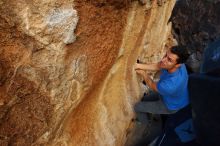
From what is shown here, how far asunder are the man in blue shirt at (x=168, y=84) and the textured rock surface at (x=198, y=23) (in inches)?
48.0

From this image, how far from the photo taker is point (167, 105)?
3.88 m

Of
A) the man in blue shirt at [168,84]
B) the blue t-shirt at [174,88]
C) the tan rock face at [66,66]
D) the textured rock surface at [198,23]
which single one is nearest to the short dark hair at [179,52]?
the man in blue shirt at [168,84]

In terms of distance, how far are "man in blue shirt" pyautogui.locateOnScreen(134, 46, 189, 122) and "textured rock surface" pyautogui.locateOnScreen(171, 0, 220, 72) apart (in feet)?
4.00

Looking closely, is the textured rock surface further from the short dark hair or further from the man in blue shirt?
the short dark hair

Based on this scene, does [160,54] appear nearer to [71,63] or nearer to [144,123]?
[144,123]

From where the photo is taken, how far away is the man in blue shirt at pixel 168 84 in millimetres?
3476

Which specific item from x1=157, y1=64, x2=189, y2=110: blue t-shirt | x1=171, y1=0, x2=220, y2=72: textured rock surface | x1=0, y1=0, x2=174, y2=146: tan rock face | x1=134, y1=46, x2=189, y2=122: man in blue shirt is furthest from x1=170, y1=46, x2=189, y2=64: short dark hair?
x1=171, y1=0, x2=220, y2=72: textured rock surface

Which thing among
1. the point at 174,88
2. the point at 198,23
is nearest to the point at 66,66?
the point at 174,88

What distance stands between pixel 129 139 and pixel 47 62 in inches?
75.9

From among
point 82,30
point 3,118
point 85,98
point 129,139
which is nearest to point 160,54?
point 129,139

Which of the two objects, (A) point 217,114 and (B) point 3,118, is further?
(A) point 217,114

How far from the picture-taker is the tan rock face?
7.42ft

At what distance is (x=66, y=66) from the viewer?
2592 millimetres

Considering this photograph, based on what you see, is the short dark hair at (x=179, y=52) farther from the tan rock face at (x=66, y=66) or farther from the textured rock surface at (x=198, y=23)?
the textured rock surface at (x=198, y=23)
